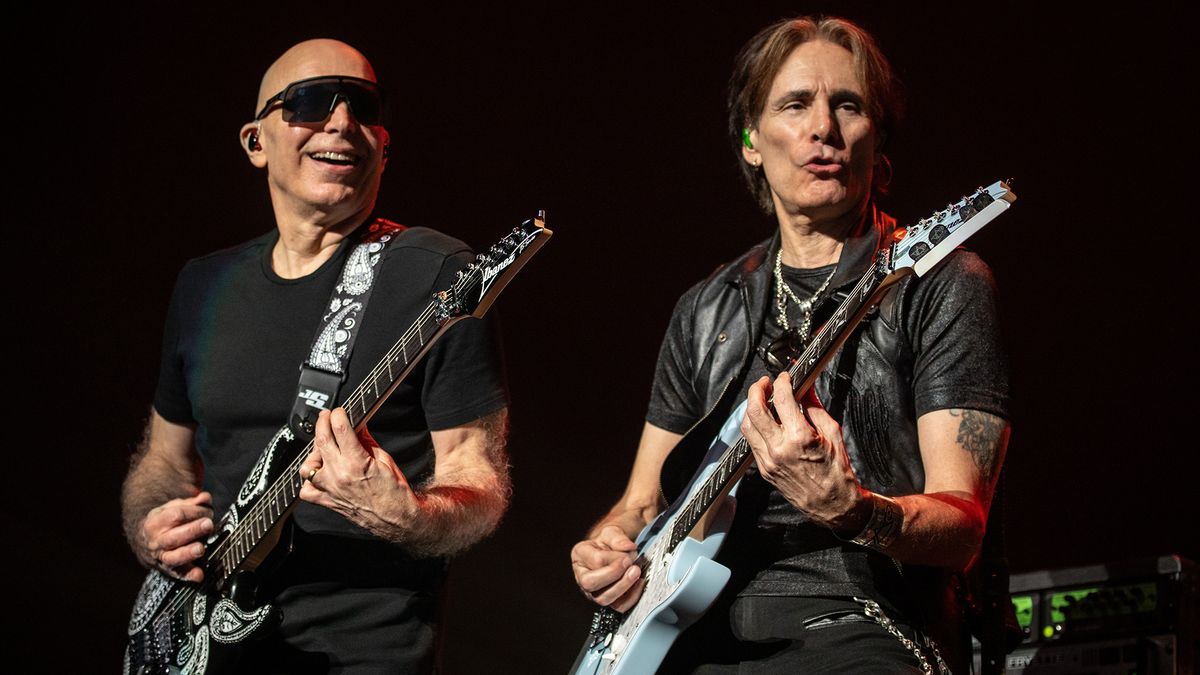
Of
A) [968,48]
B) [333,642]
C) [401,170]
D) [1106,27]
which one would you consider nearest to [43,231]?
[401,170]

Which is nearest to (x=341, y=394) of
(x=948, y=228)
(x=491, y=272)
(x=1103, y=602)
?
(x=491, y=272)

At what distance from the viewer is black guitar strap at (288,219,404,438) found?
2.96 meters

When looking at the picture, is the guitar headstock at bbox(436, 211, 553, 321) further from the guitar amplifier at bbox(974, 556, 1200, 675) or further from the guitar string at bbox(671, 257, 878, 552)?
the guitar amplifier at bbox(974, 556, 1200, 675)

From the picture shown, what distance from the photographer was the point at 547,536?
4785mm

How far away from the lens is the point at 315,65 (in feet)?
11.1

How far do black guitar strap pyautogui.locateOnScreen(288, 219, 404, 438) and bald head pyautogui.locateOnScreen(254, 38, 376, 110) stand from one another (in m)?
0.46

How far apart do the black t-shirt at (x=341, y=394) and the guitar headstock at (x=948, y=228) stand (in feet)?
3.50

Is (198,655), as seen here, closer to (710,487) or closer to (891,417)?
(710,487)

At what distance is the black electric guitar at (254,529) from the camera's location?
2703 millimetres

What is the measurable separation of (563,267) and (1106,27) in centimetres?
209

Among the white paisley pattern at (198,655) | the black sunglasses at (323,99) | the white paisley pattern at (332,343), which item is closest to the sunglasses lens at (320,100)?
the black sunglasses at (323,99)

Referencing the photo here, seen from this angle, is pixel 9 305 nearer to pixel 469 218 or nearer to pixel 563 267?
pixel 469 218

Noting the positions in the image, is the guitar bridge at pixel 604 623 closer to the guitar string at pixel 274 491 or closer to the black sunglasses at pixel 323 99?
the guitar string at pixel 274 491

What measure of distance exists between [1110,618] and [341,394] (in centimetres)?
210
